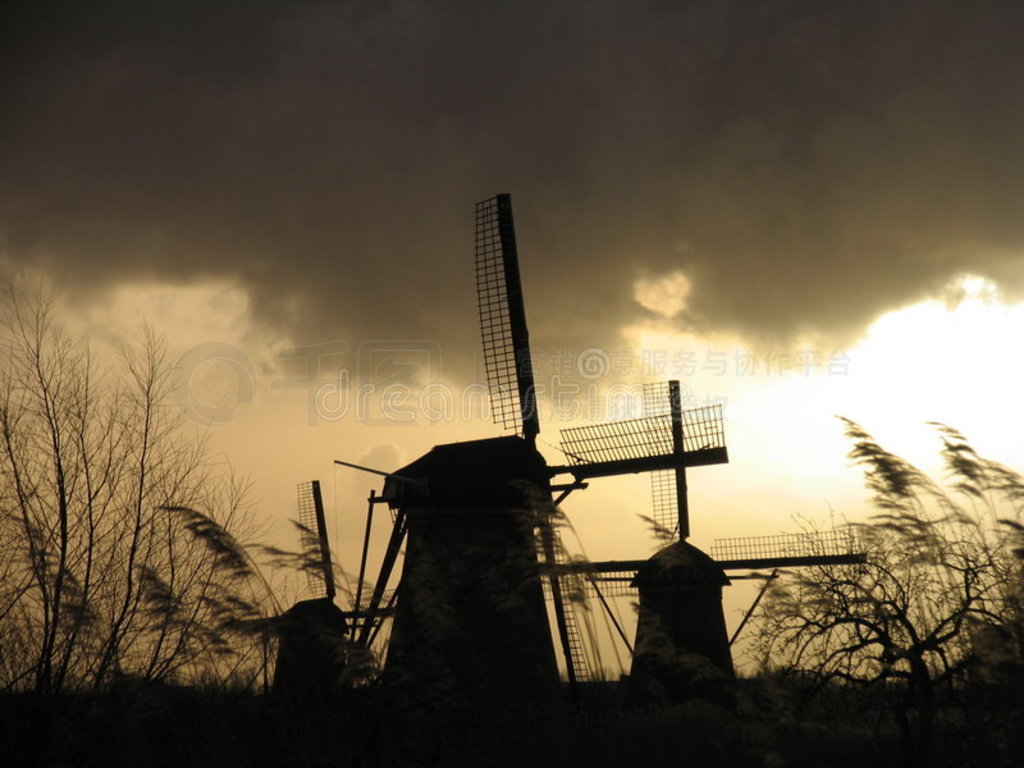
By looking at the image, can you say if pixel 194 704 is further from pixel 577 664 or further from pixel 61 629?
pixel 577 664

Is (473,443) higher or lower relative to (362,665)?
higher

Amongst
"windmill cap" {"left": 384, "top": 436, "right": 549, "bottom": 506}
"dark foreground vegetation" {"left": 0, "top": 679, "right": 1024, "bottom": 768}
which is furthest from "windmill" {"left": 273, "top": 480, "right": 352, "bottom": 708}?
"windmill cap" {"left": 384, "top": 436, "right": 549, "bottom": 506}

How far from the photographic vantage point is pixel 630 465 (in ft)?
58.2

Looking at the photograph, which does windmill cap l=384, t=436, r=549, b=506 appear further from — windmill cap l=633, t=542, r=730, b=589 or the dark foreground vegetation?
the dark foreground vegetation

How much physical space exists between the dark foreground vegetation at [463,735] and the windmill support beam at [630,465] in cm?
654

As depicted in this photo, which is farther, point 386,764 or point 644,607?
point 644,607

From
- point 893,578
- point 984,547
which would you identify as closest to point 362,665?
point 893,578

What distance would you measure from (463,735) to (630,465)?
26.4 feet

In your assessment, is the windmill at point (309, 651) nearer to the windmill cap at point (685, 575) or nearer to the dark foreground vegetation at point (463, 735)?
the dark foreground vegetation at point (463, 735)

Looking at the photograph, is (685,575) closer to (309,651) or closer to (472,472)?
(472,472)

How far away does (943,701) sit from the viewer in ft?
31.7

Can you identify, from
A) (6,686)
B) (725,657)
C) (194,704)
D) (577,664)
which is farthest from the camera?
(725,657)

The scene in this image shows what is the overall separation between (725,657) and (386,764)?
38.6ft

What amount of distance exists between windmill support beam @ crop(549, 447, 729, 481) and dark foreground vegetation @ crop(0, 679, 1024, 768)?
6.54m
